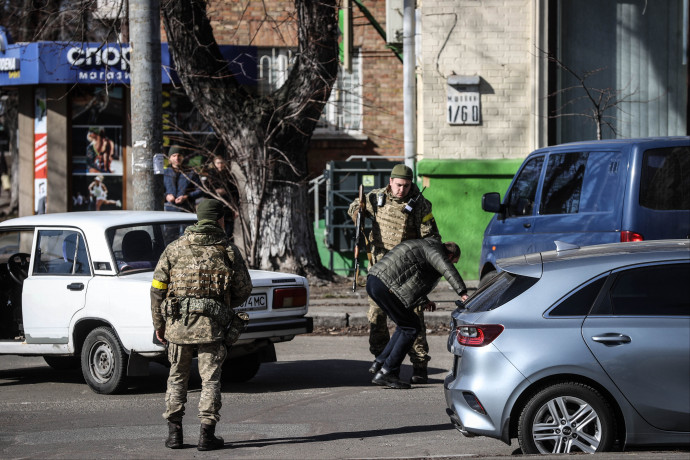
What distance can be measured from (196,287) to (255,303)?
6.56ft

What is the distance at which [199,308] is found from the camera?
21.1 feet

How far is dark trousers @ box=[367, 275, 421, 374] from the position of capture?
328 inches

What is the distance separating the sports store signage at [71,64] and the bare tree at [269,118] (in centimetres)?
401

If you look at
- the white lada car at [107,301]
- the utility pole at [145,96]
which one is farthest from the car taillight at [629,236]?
the utility pole at [145,96]

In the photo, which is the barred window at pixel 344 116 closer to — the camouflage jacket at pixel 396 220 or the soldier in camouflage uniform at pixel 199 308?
the camouflage jacket at pixel 396 220

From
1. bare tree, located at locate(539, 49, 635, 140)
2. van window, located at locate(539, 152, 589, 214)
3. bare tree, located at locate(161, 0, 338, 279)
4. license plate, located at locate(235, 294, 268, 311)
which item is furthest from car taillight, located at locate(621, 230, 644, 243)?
bare tree, located at locate(539, 49, 635, 140)

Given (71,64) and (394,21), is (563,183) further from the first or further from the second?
(71,64)

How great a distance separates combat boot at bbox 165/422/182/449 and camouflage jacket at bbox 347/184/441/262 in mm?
2998

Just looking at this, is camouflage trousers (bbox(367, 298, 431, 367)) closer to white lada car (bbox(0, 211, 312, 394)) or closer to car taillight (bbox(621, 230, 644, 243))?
white lada car (bbox(0, 211, 312, 394))

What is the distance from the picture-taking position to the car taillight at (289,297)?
8.63m

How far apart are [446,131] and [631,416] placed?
979cm

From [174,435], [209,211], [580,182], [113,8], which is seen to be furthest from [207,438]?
[113,8]

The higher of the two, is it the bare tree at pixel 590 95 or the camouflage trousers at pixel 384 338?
the bare tree at pixel 590 95

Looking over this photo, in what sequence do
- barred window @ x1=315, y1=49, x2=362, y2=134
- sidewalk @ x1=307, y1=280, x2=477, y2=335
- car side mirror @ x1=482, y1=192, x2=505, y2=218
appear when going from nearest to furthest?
car side mirror @ x1=482, y1=192, x2=505, y2=218
sidewalk @ x1=307, y1=280, x2=477, y2=335
barred window @ x1=315, y1=49, x2=362, y2=134
